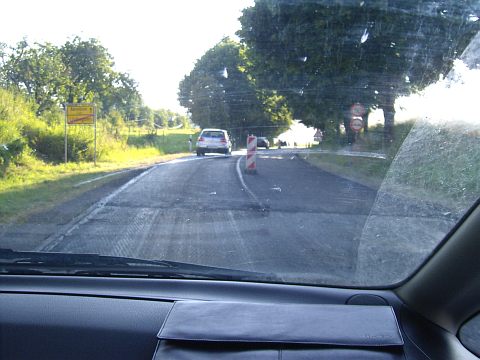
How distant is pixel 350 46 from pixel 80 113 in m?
8.46

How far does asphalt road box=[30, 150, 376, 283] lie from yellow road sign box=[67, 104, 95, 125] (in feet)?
14.4

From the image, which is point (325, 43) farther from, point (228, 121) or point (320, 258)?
point (228, 121)

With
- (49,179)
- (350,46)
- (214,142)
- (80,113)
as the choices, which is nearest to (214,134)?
(214,142)

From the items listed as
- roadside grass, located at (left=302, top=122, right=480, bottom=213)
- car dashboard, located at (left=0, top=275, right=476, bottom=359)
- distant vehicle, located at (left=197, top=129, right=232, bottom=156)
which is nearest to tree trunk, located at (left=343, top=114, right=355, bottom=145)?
distant vehicle, located at (left=197, top=129, right=232, bottom=156)

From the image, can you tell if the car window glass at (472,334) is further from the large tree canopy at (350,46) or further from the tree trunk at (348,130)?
the tree trunk at (348,130)

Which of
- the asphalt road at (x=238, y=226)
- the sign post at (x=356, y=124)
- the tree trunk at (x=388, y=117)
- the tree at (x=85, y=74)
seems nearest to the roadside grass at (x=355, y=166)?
the asphalt road at (x=238, y=226)

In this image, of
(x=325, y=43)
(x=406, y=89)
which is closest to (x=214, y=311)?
(x=406, y=89)

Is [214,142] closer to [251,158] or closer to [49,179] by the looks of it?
[251,158]

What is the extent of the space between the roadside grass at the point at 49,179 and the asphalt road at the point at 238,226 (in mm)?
1265

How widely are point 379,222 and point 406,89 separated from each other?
4401 mm

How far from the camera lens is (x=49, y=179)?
15.8 m

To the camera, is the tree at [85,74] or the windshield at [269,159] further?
the tree at [85,74]

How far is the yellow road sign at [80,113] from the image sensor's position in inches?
652

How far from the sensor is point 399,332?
2916mm
